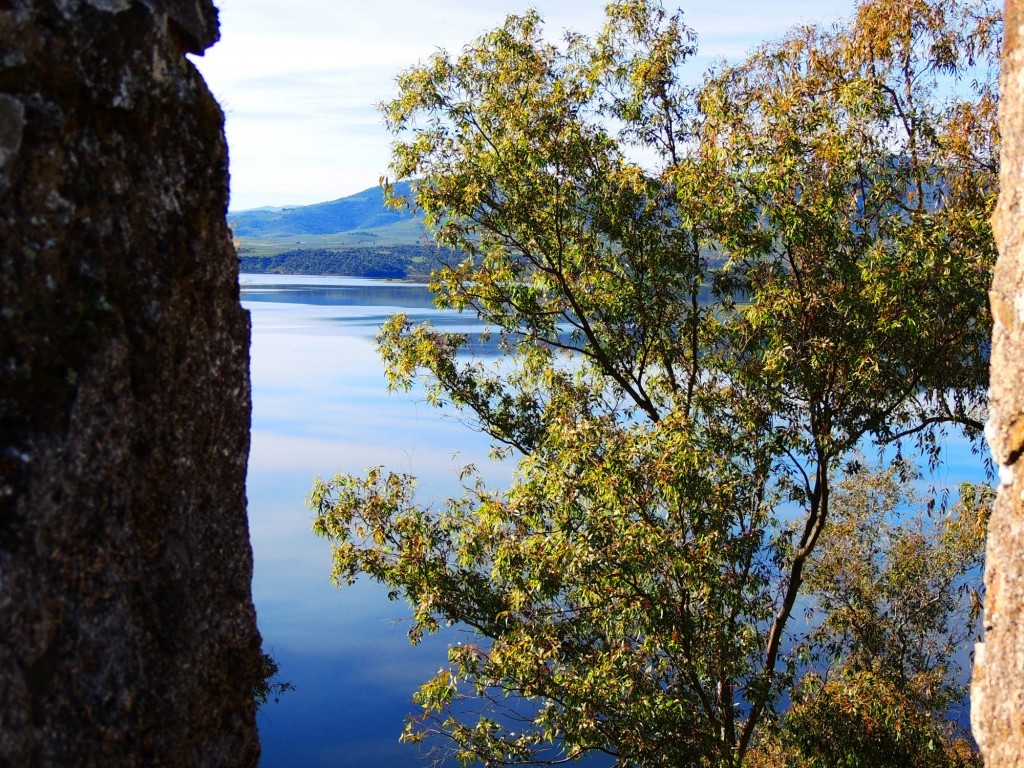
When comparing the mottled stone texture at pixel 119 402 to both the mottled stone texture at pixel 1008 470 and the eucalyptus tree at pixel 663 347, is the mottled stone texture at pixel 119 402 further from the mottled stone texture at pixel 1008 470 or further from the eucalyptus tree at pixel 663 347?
the eucalyptus tree at pixel 663 347

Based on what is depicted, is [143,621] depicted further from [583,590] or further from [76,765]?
[583,590]

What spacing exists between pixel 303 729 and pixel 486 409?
12.6 meters

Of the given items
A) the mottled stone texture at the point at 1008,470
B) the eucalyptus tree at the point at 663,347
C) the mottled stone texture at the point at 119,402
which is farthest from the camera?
the eucalyptus tree at the point at 663,347

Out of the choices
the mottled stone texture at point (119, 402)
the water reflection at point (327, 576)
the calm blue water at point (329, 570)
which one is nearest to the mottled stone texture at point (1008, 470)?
the mottled stone texture at point (119, 402)

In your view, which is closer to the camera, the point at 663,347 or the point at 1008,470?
the point at 1008,470

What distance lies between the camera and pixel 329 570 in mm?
26891

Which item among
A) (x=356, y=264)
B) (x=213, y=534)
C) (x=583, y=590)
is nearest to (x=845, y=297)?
(x=583, y=590)

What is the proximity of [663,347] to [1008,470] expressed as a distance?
7.28 meters

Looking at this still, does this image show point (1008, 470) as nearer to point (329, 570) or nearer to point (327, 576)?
point (329, 570)

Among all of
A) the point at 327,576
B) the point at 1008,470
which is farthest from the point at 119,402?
the point at 327,576

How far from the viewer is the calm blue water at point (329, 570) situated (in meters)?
20.9

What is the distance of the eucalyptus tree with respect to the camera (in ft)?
26.5

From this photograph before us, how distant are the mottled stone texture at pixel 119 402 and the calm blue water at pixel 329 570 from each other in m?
7.69

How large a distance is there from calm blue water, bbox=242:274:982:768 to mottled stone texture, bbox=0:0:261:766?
7.69 meters
